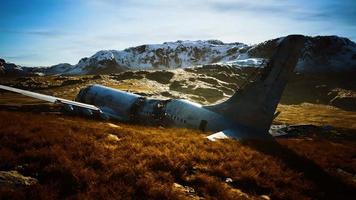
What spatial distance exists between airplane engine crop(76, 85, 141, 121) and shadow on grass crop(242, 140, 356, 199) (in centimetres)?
1764

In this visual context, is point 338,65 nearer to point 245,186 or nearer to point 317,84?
point 317,84

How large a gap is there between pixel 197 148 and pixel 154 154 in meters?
3.24

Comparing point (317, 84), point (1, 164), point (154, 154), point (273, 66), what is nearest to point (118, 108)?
point (273, 66)

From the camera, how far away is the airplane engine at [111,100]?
109 ft

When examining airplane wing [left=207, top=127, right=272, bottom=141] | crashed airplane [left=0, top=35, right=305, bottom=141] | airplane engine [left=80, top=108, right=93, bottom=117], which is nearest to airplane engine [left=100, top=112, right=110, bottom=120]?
airplane engine [left=80, top=108, right=93, bottom=117]

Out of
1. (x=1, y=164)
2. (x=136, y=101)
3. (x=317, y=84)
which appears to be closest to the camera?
(x=1, y=164)

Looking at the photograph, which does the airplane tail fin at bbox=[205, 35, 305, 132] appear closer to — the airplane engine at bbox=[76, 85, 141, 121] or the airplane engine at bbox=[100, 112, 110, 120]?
the airplane engine at bbox=[76, 85, 141, 121]

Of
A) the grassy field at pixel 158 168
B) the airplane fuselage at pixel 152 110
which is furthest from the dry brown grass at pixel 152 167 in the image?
the airplane fuselage at pixel 152 110

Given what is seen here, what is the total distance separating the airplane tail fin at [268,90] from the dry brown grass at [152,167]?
420 cm

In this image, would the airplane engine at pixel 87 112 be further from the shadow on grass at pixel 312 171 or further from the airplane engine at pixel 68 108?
the shadow on grass at pixel 312 171

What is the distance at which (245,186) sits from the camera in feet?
38.5

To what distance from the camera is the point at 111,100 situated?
35781 millimetres

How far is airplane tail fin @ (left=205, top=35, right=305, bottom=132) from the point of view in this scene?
20359 millimetres

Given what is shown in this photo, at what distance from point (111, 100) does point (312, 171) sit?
26101 mm
